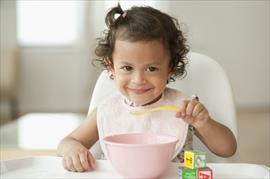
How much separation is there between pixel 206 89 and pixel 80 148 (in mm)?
410

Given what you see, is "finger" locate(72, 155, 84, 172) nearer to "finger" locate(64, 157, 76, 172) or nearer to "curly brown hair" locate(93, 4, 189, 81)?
"finger" locate(64, 157, 76, 172)

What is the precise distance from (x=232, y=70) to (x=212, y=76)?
6.66 feet

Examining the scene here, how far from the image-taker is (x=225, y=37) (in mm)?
3156

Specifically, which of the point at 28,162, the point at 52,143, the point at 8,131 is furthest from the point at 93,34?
the point at 28,162

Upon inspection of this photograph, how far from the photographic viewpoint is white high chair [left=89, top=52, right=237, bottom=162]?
1.19 m

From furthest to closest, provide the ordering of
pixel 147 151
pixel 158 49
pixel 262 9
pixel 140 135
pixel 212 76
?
pixel 262 9
pixel 212 76
pixel 158 49
pixel 140 135
pixel 147 151

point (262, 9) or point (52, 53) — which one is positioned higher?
point (262, 9)

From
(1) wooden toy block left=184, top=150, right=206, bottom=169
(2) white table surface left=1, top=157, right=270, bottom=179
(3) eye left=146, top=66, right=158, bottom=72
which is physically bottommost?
(2) white table surface left=1, top=157, right=270, bottom=179

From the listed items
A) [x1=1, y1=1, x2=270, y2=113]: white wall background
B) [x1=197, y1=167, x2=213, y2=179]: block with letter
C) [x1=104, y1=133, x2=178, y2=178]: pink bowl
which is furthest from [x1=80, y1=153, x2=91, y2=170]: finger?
[x1=1, y1=1, x2=270, y2=113]: white wall background

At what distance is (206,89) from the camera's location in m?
1.23

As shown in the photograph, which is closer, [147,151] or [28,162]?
[147,151]

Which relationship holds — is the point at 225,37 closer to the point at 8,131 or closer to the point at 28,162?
the point at 8,131

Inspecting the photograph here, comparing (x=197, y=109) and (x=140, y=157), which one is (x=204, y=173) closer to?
(x=140, y=157)

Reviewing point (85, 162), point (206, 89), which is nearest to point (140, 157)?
point (85, 162)
